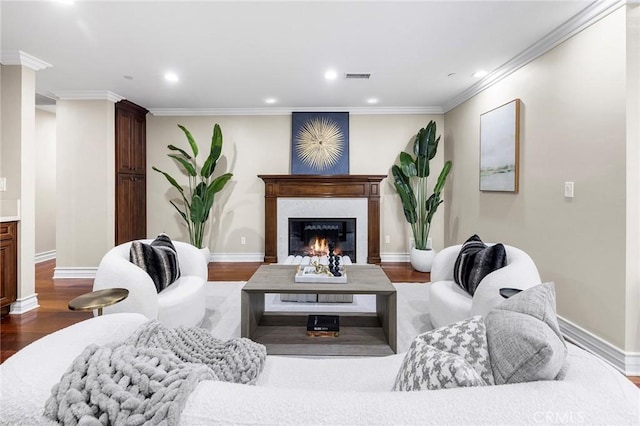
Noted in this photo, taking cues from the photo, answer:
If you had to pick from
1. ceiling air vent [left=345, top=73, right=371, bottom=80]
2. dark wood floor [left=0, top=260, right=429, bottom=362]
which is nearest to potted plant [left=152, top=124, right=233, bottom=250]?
dark wood floor [left=0, top=260, right=429, bottom=362]

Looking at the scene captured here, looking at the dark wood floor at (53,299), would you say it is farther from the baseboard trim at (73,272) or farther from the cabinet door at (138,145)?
the cabinet door at (138,145)

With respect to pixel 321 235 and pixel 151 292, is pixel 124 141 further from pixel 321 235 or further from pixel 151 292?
pixel 151 292

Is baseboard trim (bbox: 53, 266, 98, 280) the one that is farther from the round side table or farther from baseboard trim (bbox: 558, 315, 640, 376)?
baseboard trim (bbox: 558, 315, 640, 376)

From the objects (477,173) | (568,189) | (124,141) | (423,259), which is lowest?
(423,259)

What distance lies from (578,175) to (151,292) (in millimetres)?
3273

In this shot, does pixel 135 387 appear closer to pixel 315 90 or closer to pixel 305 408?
pixel 305 408

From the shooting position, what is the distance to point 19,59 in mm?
3234

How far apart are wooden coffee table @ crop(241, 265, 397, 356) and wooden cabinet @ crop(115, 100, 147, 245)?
128 inches

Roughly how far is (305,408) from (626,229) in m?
2.57

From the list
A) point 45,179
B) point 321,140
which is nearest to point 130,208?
point 45,179

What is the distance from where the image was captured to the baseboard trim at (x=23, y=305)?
3.27 m

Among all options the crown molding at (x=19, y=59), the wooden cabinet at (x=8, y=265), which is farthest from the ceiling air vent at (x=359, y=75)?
the wooden cabinet at (x=8, y=265)

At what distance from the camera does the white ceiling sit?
2.44 m

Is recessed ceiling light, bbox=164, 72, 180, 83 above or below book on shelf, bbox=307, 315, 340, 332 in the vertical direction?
above
